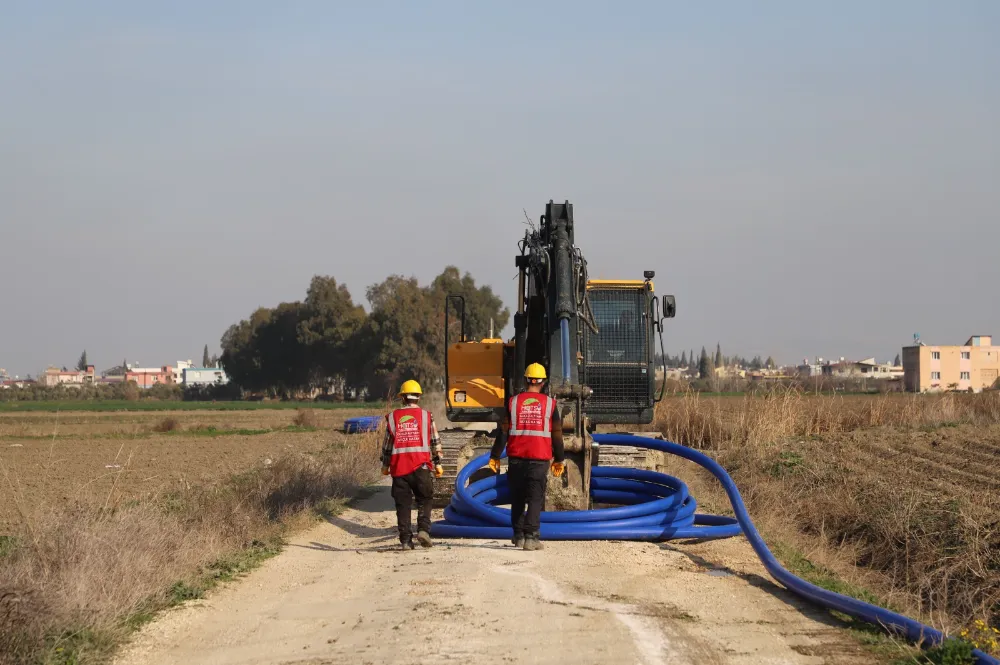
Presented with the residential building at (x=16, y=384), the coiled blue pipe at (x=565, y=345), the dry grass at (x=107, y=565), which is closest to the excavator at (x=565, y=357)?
the coiled blue pipe at (x=565, y=345)

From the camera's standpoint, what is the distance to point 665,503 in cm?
1273

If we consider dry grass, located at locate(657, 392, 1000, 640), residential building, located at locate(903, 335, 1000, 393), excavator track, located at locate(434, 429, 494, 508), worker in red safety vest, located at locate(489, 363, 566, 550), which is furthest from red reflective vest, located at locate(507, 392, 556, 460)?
residential building, located at locate(903, 335, 1000, 393)

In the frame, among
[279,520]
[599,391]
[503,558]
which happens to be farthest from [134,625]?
[599,391]

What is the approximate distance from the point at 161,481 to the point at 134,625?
1353 cm

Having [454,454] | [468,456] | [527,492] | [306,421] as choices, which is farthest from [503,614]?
[306,421]

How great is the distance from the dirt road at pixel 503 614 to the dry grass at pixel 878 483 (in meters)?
1.95

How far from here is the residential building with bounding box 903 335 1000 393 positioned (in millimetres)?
70375

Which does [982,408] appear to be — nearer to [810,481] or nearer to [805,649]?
[810,481]

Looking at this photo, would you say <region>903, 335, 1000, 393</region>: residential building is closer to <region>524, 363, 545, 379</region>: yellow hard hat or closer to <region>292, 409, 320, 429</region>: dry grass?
<region>292, 409, 320, 429</region>: dry grass

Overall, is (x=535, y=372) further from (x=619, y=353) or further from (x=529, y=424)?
(x=619, y=353)

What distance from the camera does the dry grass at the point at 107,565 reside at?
25.0ft

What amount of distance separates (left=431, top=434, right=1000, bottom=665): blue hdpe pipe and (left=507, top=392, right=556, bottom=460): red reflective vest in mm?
762

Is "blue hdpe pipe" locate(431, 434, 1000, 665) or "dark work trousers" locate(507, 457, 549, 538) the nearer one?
"blue hdpe pipe" locate(431, 434, 1000, 665)

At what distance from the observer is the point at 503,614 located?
8.48 meters
